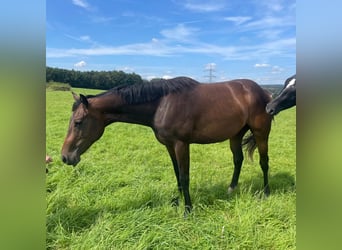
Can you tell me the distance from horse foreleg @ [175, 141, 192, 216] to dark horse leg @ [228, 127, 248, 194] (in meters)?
0.63

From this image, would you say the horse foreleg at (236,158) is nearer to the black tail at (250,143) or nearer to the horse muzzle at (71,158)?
the black tail at (250,143)

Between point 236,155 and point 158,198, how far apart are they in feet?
3.72

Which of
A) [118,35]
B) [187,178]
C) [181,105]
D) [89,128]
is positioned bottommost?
[187,178]

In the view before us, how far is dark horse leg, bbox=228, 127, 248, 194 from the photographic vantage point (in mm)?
3332

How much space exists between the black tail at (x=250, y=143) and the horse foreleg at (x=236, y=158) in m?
0.13

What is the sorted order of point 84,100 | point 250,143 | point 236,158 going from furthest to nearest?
point 250,143 < point 236,158 < point 84,100

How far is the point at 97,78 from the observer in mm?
2895

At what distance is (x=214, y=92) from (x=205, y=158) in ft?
3.33

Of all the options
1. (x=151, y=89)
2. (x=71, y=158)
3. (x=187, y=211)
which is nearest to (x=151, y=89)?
Answer: (x=151, y=89)

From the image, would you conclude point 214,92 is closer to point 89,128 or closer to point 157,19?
point 157,19

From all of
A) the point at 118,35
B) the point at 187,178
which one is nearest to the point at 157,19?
the point at 118,35

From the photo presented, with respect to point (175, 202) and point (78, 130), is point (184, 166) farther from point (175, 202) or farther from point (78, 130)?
point (78, 130)

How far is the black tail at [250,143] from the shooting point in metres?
3.51
